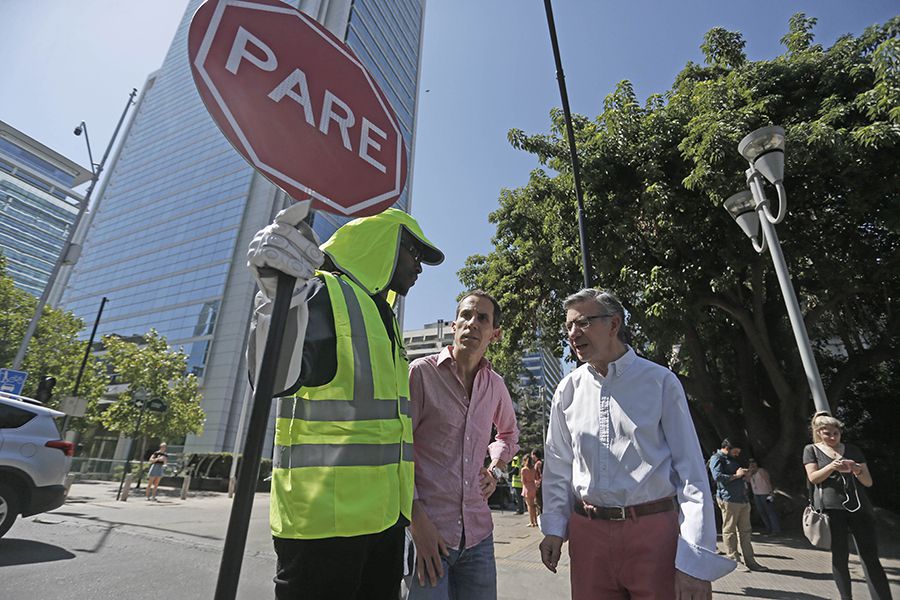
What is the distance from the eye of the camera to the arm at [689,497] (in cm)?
170

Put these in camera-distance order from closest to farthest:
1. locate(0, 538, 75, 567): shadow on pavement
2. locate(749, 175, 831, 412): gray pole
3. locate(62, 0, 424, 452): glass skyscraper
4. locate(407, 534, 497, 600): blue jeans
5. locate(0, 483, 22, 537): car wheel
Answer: locate(407, 534, 497, 600): blue jeans, locate(0, 538, 75, 567): shadow on pavement, locate(749, 175, 831, 412): gray pole, locate(0, 483, 22, 537): car wheel, locate(62, 0, 424, 452): glass skyscraper

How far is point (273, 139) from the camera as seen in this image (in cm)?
119

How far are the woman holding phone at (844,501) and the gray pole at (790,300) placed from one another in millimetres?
906

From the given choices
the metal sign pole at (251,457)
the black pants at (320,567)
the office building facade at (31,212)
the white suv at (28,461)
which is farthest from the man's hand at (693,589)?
the office building facade at (31,212)

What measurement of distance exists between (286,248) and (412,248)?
1.13 metres

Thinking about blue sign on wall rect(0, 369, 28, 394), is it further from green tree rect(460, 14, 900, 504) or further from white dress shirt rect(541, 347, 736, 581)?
white dress shirt rect(541, 347, 736, 581)

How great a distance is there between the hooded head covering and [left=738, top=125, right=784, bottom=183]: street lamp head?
17.9 ft

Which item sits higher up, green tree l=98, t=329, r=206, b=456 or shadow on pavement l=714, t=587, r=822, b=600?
green tree l=98, t=329, r=206, b=456

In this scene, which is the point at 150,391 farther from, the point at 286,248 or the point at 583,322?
the point at 286,248

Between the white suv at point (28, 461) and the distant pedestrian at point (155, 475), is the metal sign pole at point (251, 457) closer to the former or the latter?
the white suv at point (28, 461)

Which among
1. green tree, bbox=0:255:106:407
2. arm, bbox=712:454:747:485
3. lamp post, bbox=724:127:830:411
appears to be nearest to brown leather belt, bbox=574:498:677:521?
lamp post, bbox=724:127:830:411

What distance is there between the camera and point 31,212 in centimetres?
3092

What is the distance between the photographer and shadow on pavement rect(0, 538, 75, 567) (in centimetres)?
478

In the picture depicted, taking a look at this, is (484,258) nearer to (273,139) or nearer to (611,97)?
(611,97)
